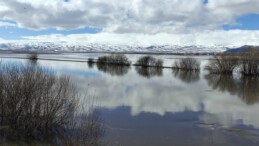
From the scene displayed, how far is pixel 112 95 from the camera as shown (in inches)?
1021

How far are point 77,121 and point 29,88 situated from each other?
9.15ft

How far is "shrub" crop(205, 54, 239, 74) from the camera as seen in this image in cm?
5675

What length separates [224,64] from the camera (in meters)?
57.7

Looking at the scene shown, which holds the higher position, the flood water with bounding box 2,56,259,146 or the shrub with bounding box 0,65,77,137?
the shrub with bounding box 0,65,77,137

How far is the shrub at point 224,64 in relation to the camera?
56750 mm

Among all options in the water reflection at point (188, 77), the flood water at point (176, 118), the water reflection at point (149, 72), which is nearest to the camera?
the flood water at point (176, 118)

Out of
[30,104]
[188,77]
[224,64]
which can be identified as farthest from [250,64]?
[30,104]

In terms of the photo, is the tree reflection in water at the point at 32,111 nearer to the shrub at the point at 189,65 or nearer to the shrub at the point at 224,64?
the shrub at the point at 224,64

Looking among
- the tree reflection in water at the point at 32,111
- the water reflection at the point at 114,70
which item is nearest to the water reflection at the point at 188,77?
the water reflection at the point at 114,70

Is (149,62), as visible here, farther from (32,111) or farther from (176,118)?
(32,111)

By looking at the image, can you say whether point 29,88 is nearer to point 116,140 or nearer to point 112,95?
point 116,140

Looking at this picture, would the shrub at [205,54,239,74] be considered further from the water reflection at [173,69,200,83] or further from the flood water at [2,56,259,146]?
the flood water at [2,56,259,146]

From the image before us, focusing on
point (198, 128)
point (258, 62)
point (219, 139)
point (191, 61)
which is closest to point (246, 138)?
point (219, 139)

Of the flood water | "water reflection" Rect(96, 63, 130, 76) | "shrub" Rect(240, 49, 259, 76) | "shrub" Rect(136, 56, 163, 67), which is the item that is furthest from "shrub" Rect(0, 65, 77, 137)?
"shrub" Rect(136, 56, 163, 67)
